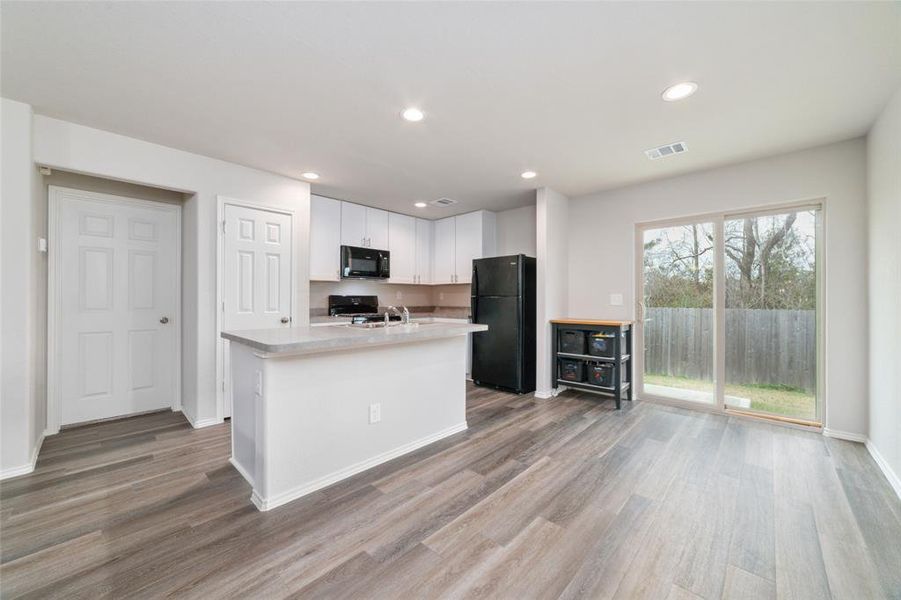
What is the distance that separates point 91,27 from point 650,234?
4.68 m

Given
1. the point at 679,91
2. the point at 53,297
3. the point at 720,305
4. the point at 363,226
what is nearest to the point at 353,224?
the point at 363,226

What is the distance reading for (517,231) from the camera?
5.16 meters

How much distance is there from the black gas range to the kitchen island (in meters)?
1.96

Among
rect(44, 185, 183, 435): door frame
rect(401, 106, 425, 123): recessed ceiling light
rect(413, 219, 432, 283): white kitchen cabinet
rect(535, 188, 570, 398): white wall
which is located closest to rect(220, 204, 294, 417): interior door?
rect(44, 185, 183, 435): door frame

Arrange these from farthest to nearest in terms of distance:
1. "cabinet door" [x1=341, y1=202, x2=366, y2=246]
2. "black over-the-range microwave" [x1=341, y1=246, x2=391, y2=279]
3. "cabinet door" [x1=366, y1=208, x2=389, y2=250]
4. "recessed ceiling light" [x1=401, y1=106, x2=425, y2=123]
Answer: "cabinet door" [x1=366, y1=208, x2=389, y2=250] < "cabinet door" [x1=341, y1=202, x2=366, y2=246] < "black over-the-range microwave" [x1=341, y1=246, x2=391, y2=279] < "recessed ceiling light" [x1=401, y1=106, x2=425, y2=123]

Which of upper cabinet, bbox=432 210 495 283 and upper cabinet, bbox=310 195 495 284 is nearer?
upper cabinet, bbox=310 195 495 284

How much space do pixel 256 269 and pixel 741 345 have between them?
15.8 feet

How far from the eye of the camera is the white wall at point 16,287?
2275mm

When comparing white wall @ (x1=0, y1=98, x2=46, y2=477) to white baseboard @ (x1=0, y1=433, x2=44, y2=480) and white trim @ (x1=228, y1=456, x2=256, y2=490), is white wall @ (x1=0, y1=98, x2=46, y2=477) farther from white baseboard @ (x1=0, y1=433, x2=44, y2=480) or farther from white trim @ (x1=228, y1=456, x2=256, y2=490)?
white trim @ (x1=228, y1=456, x2=256, y2=490)

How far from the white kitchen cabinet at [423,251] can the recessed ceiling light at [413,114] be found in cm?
302

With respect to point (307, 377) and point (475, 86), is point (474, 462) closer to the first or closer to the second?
point (307, 377)

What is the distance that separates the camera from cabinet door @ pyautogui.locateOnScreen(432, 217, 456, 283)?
215 inches

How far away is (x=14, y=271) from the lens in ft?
7.55

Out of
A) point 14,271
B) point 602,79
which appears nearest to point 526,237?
point 602,79
